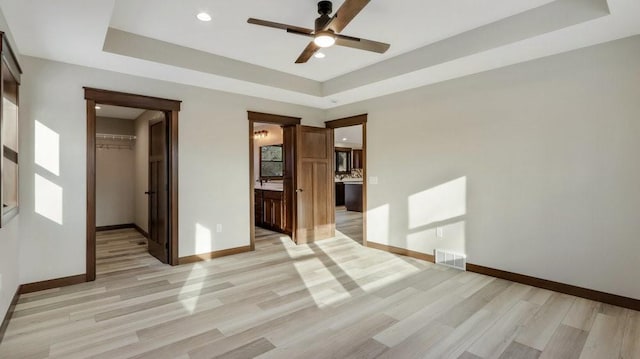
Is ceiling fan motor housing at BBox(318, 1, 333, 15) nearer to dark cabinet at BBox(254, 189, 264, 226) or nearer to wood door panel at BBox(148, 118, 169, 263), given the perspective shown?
wood door panel at BBox(148, 118, 169, 263)

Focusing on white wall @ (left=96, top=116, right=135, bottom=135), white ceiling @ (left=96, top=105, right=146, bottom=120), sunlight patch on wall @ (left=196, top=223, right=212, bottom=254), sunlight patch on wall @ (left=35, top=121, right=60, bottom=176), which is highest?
white ceiling @ (left=96, top=105, right=146, bottom=120)

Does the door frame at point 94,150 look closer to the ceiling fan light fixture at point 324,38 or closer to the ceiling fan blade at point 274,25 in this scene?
the ceiling fan blade at point 274,25

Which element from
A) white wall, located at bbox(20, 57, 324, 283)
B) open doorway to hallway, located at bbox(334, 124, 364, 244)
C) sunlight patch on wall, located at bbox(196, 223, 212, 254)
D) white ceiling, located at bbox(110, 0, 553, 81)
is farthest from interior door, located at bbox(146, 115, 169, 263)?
open doorway to hallway, located at bbox(334, 124, 364, 244)

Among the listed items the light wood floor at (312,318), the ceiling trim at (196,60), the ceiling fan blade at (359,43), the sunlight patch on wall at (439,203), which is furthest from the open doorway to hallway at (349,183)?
the ceiling fan blade at (359,43)

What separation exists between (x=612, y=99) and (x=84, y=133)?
5.25 m

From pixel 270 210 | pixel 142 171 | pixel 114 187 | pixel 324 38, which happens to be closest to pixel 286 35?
pixel 324 38

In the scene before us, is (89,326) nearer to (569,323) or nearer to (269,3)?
(269,3)

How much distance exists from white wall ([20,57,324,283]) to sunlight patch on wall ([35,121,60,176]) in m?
0.03

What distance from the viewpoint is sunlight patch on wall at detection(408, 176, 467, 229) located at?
3.96m

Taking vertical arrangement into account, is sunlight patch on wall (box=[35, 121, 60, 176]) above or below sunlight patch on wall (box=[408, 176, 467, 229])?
above

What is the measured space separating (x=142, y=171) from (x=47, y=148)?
311 centimetres

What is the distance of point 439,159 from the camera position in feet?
13.7

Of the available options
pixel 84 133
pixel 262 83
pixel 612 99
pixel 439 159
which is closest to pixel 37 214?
pixel 84 133

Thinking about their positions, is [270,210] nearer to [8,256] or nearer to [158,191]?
[158,191]
